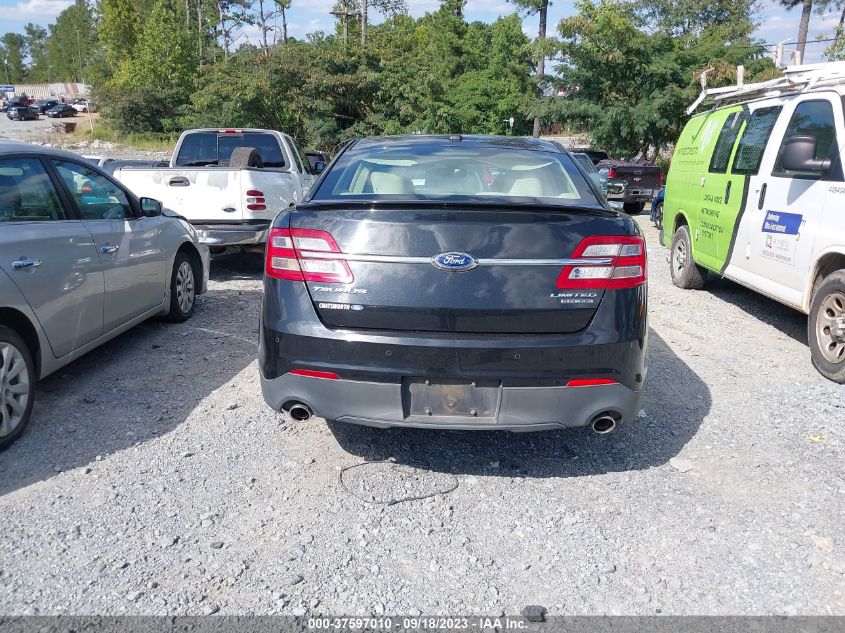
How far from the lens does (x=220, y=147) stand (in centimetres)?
1023

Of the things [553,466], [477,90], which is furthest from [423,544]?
[477,90]

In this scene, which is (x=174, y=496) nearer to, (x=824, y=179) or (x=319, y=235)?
(x=319, y=235)

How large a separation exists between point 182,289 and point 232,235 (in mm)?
1745

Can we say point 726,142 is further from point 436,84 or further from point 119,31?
point 119,31

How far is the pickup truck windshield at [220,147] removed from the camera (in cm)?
999

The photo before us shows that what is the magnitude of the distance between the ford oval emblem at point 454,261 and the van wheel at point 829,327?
346 centimetres

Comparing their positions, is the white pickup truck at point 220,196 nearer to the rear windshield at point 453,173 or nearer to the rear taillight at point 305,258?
the rear windshield at point 453,173

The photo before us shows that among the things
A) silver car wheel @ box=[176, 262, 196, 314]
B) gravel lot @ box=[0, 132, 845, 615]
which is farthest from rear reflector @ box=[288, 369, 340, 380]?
silver car wheel @ box=[176, 262, 196, 314]

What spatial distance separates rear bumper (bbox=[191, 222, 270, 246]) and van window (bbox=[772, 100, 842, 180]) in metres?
5.45

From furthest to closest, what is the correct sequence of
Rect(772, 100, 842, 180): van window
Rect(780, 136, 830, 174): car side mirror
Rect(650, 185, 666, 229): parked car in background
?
Rect(650, 185, 666, 229): parked car in background, Rect(772, 100, 842, 180): van window, Rect(780, 136, 830, 174): car side mirror

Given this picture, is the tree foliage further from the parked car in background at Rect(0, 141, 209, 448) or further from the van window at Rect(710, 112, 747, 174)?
the parked car in background at Rect(0, 141, 209, 448)

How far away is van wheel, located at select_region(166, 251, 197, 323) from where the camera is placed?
6.15 metres

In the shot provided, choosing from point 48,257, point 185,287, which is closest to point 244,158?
point 185,287

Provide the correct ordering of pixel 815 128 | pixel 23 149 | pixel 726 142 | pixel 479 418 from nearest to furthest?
pixel 479 418 → pixel 23 149 → pixel 815 128 → pixel 726 142
